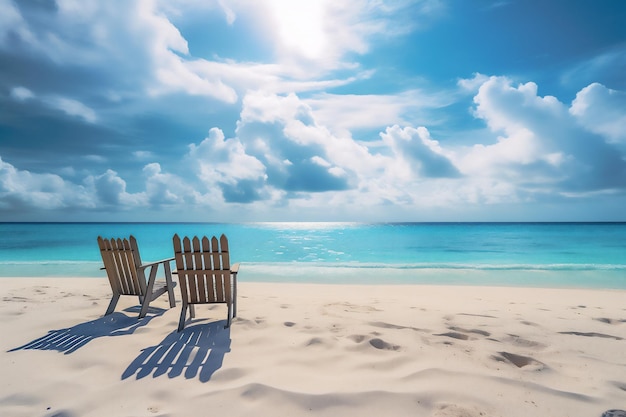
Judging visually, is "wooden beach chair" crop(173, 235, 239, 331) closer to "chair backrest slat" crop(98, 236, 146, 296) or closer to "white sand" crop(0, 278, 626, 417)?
"white sand" crop(0, 278, 626, 417)

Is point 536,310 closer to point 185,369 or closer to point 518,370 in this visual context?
point 518,370

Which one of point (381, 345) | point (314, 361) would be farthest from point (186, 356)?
point (381, 345)

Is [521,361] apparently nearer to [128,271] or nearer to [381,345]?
[381,345]

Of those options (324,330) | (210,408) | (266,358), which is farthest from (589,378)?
(210,408)

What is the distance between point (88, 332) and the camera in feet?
15.2

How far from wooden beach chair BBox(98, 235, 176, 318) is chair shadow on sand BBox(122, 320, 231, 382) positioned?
3.96ft

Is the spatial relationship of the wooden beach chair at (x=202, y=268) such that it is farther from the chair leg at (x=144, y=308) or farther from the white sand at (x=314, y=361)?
the chair leg at (x=144, y=308)

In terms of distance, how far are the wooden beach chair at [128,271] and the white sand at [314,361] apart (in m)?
0.38

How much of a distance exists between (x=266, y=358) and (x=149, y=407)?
1301mm

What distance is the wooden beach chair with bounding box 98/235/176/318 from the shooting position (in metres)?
5.37

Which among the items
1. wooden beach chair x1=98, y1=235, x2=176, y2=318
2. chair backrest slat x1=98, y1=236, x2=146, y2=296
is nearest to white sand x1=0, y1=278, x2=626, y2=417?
wooden beach chair x1=98, y1=235, x2=176, y2=318

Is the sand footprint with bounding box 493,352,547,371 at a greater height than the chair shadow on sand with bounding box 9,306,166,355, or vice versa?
the sand footprint with bounding box 493,352,547,371

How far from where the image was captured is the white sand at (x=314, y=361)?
2795 mm

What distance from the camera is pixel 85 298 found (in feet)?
22.6
